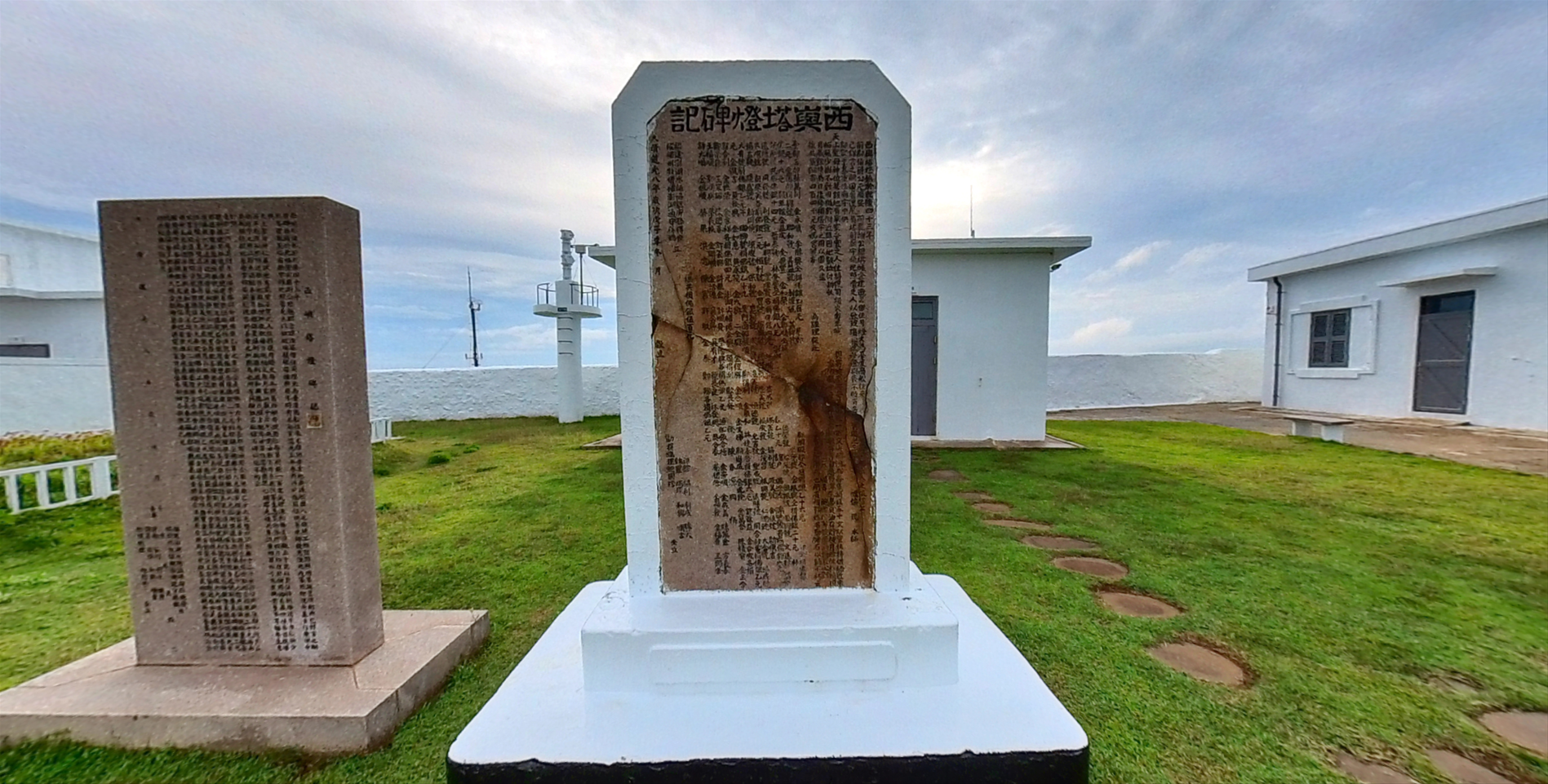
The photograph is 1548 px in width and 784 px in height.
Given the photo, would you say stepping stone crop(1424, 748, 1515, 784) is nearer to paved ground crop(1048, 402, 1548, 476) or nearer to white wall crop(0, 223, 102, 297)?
paved ground crop(1048, 402, 1548, 476)

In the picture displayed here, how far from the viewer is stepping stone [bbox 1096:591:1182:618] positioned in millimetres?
2717

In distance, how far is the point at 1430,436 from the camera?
789 cm

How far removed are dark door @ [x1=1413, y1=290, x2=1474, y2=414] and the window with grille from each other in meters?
1.11

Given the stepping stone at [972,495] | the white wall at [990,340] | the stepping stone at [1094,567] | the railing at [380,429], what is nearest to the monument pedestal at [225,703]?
the stepping stone at [1094,567]

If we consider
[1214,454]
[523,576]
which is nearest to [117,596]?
[523,576]

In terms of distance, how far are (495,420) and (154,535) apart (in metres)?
11.3

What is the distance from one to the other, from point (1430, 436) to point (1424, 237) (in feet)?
12.8

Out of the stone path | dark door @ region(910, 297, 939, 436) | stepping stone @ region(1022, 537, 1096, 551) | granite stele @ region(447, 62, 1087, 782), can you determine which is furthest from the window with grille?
granite stele @ region(447, 62, 1087, 782)

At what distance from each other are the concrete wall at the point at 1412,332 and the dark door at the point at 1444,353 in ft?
0.33

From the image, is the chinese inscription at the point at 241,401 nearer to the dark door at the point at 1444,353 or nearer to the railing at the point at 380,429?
the railing at the point at 380,429

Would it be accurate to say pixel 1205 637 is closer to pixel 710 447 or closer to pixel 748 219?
pixel 710 447

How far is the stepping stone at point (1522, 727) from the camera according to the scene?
1823 mm

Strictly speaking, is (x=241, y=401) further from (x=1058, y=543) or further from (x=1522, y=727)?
(x=1522, y=727)

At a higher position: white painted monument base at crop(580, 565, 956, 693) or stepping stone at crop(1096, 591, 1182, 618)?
white painted monument base at crop(580, 565, 956, 693)
